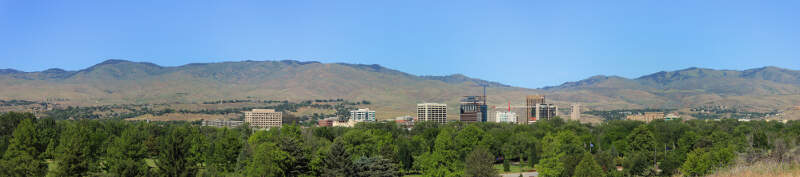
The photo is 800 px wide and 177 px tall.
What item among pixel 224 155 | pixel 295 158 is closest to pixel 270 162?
pixel 295 158

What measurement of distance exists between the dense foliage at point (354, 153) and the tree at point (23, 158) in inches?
4.0

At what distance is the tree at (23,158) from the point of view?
64.6 m

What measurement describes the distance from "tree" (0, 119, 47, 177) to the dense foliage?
0.10 metres

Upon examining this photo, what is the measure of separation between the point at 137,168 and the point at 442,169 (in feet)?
111

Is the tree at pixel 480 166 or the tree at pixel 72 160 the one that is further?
the tree at pixel 480 166

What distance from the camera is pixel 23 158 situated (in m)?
67.8

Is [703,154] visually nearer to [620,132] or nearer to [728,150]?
[728,150]

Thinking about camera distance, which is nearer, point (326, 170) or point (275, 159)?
point (275, 159)

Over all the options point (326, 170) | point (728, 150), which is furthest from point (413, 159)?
point (728, 150)

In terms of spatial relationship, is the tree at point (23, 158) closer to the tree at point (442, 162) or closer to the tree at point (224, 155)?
the tree at point (224, 155)

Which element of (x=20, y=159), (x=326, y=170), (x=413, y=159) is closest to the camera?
(x=326, y=170)

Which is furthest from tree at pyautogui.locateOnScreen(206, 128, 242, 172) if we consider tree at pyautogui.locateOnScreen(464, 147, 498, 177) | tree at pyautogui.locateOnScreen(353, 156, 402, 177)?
tree at pyautogui.locateOnScreen(464, 147, 498, 177)

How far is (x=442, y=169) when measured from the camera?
76.8 meters

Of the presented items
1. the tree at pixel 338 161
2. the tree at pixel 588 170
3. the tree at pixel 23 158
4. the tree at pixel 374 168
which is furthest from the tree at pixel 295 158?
the tree at pixel 23 158
